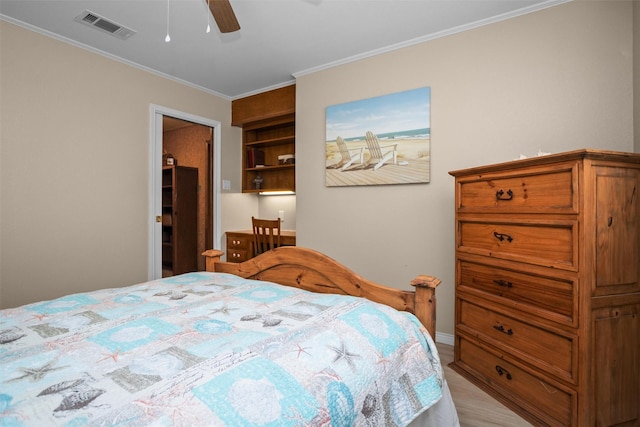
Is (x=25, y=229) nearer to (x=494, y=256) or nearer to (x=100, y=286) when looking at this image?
(x=100, y=286)

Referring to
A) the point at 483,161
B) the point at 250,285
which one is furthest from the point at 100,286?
the point at 483,161

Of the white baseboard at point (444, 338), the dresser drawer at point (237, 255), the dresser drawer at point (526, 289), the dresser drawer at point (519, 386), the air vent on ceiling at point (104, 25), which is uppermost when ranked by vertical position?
the air vent on ceiling at point (104, 25)

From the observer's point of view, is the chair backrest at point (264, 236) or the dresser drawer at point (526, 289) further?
the chair backrest at point (264, 236)

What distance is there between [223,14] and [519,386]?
2.58 metres

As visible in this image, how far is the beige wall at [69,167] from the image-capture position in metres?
2.48

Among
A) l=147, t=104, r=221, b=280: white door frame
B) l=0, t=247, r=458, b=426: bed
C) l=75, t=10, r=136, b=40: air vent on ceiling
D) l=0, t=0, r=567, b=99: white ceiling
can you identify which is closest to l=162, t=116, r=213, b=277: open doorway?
l=147, t=104, r=221, b=280: white door frame

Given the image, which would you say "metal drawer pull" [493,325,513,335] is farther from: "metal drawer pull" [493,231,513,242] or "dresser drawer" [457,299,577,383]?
"metal drawer pull" [493,231,513,242]

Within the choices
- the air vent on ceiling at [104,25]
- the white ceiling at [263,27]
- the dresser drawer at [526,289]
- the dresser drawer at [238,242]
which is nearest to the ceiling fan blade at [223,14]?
the white ceiling at [263,27]

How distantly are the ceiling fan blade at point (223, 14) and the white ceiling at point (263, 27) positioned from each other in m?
0.51

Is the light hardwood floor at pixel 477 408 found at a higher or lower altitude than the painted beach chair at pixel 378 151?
lower

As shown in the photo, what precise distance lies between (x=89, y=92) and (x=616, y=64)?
13.2 feet

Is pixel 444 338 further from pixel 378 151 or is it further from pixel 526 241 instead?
pixel 378 151

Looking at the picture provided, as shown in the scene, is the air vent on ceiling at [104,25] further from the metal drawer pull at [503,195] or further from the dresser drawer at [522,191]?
the metal drawer pull at [503,195]

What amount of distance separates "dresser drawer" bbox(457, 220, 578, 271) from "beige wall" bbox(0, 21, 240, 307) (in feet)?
9.94
